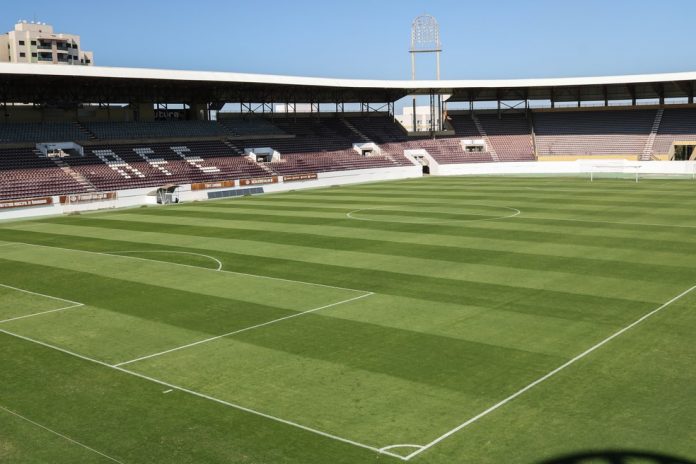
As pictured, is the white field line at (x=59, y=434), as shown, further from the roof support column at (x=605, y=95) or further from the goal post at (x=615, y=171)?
the roof support column at (x=605, y=95)

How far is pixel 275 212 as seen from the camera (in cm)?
3922

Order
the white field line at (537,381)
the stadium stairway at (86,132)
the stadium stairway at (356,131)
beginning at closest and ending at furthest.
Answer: the white field line at (537,381) → the stadium stairway at (86,132) → the stadium stairway at (356,131)

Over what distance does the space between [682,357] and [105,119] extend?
57.1 meters

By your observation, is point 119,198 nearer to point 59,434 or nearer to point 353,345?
point 353,345

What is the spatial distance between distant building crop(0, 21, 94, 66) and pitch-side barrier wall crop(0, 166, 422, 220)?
93.1 meters

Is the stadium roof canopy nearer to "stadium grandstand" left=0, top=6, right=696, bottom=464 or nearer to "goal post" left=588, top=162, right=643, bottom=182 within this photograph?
"stadium grandstand" left=0, top=6, right=696, bottom=464

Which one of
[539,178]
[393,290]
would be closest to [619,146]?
[539,178]

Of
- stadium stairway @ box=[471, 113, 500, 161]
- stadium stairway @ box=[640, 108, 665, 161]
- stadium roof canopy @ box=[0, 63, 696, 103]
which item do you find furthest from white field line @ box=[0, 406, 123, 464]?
stadium stairway @ box=[640, 108, 665, 161]

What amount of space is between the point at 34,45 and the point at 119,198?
104869mm

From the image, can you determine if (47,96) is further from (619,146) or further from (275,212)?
(619,146)

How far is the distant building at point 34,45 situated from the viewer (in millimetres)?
134125

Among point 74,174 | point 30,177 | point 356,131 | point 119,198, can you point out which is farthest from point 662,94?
point 30,177

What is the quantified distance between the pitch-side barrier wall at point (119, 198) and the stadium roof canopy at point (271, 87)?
8.99 m

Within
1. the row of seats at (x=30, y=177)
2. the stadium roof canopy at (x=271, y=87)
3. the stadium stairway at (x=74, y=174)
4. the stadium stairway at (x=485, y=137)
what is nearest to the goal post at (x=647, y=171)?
the stadium roof canopy at (x=271, y=87)
